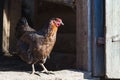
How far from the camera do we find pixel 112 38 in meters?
7.03

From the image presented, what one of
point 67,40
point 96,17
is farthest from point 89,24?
point 67,40

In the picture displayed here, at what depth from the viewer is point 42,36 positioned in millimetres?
6867

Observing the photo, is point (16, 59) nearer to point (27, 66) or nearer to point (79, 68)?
point (27, 66)

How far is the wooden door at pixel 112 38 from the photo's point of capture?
23.0 ft

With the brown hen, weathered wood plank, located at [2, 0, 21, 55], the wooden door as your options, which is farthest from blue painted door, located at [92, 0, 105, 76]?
weathered wood plank, located at [2, 0, 21, 55]

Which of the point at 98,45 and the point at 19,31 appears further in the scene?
the point at 19,31

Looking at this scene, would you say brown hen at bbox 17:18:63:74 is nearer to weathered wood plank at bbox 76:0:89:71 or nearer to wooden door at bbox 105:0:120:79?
weathered wood plank at bbox 76:0:89:71

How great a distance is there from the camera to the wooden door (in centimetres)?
702

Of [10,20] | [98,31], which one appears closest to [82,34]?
[98,31]

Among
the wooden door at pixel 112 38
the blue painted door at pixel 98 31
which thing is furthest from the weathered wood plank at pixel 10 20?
the wooden door at pixel 112 38

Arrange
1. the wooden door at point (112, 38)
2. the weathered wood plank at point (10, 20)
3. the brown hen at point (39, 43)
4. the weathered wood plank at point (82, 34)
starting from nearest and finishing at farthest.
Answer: the brown hen at point (39, 43) → the wooden door at point (112, 38) → the weathered wood plank at point (82, 34) → the weathered wood plank at point (10, 20)

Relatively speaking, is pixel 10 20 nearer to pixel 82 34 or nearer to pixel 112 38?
Result: pixel 82 34

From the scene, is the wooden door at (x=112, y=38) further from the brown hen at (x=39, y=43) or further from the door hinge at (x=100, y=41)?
the brown hen at (x=39, y=43)

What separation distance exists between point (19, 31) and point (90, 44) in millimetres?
1397
